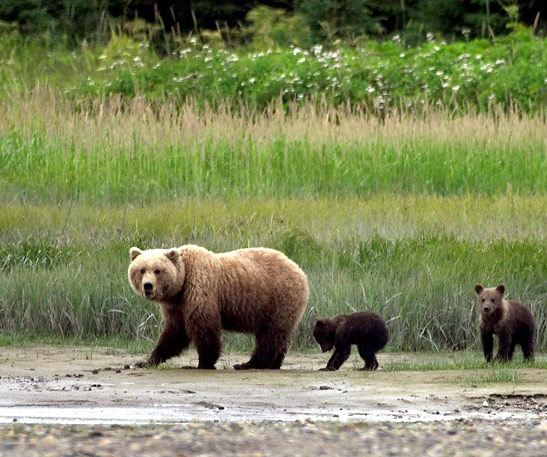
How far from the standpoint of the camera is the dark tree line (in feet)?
97.3

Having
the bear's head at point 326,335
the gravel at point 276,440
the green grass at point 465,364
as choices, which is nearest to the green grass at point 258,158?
the green grass at point 465,364

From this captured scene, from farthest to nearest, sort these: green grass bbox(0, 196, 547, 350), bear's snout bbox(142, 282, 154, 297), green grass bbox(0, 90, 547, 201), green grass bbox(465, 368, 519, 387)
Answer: green grass bbox(0, 90, 547, 201), green grass bbox(0, 196, 547, 350), bear's snout bbox(142, 282, 154, 297), green grass bbox(465, 368, 519, 387)

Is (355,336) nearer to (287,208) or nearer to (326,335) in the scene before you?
(326,335)

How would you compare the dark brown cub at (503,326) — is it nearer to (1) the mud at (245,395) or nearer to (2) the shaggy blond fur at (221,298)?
(1) the mud at (245,395)

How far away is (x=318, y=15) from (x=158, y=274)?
20443 mm

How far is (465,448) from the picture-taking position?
6168mm

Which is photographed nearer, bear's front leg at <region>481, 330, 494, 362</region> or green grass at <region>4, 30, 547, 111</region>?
bear's front leg at <region>481, 330, 494, 362</region>

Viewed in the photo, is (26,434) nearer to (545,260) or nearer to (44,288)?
(44,288)

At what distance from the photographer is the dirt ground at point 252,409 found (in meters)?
6.18

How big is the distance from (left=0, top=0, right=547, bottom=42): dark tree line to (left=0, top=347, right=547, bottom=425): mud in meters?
18.9

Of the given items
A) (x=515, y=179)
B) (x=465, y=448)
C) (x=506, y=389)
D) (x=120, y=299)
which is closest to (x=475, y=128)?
(x=515, y=179)

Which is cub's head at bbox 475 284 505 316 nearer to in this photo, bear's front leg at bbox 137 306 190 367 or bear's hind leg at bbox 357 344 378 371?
bear's hind leg at bbox 357 344 378 371

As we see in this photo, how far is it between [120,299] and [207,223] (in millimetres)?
2370

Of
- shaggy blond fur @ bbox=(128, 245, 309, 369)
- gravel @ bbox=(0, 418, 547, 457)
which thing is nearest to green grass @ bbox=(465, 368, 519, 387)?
shaggy blond fur @ bbox=(128, 245, 309, 369)
